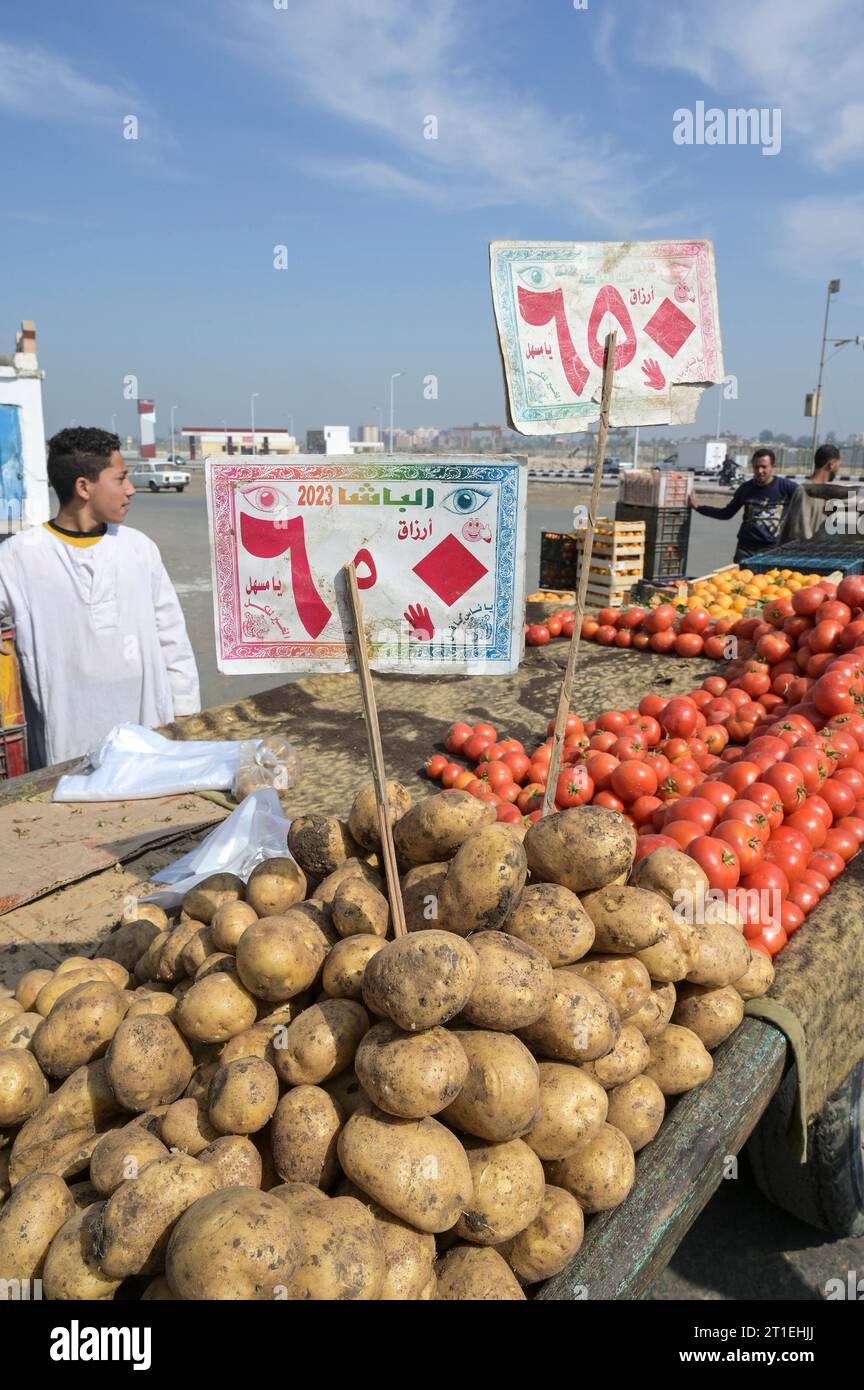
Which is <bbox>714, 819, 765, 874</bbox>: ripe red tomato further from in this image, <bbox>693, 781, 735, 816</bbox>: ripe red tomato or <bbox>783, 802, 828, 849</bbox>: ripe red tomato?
<bbox>783, 802, 828, 849</bbox>: ripe red tomato

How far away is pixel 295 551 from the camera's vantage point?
260cm

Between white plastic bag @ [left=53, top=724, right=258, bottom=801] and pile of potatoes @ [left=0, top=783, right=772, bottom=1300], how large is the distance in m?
2.14

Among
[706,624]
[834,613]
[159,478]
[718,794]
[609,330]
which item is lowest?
[718,794]

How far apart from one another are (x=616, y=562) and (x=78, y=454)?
6.72 meters

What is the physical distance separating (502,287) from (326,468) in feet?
6.33

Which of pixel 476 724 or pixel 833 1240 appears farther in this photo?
pixel 476 724

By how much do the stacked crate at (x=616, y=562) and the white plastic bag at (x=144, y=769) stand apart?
5894mm

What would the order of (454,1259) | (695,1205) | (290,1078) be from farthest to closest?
(695,1205) → (290,1078) → (454,1259)

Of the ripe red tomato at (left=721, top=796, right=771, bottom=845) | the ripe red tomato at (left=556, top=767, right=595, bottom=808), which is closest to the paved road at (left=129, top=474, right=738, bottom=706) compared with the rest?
the ripe red tomato at (left=556, top=767, right=595, bottom=808)

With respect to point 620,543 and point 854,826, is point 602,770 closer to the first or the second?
point 854,826

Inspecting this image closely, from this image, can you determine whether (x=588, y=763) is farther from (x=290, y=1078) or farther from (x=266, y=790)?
(x=290, y=1078)

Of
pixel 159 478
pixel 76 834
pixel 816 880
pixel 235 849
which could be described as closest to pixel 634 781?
pixel 816 880

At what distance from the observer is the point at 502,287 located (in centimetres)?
392
